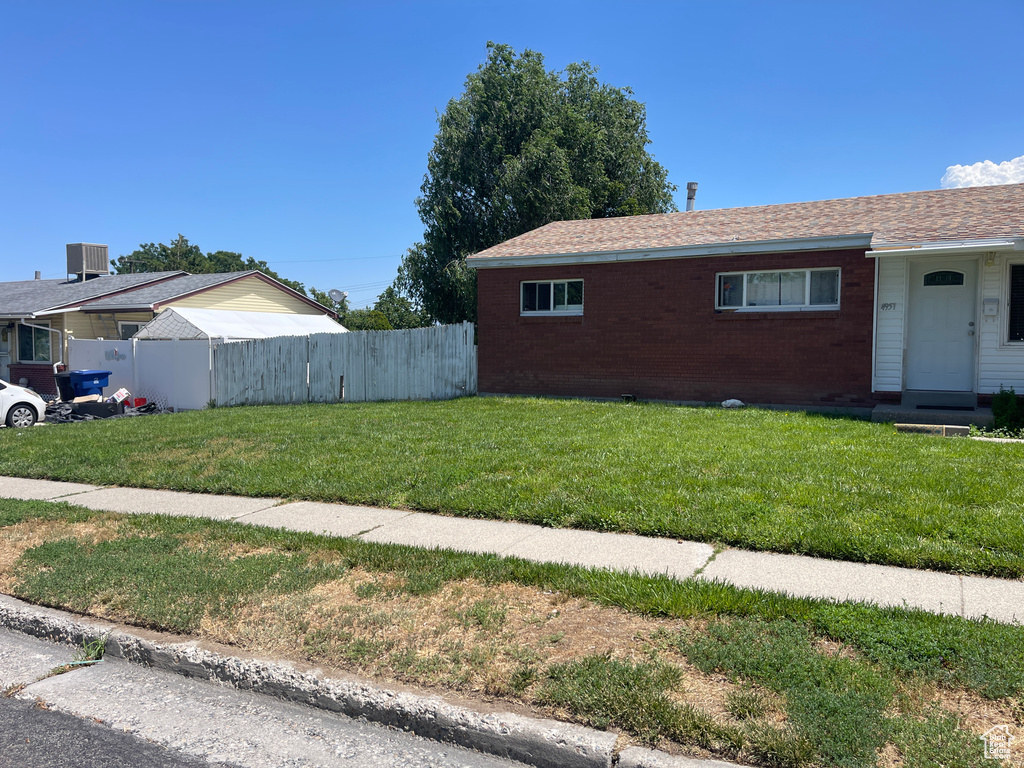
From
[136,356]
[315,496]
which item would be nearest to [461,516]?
[315,496]

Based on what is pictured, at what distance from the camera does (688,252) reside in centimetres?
1515

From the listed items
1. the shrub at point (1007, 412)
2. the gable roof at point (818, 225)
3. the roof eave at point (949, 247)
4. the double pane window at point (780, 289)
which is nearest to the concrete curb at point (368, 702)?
the shrub at point (1007, 412)

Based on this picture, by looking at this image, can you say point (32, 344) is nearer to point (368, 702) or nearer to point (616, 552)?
point (616, 552)

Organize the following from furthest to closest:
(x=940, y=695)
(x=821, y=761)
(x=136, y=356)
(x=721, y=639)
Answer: (x=136, y=356)
(x=721, y=639)
(x=940, y=695)
(x=821, y=761)

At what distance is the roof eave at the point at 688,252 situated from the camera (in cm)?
1378

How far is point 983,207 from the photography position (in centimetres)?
1419

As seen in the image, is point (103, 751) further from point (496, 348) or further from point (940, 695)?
point (496, 348)

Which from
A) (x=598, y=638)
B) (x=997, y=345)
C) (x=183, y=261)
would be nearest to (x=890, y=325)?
(x=997, y=345)

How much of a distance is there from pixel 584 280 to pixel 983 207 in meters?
7.73

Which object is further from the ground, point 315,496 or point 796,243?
point 796,243

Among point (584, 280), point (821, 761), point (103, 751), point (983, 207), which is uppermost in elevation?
point (983, 207)

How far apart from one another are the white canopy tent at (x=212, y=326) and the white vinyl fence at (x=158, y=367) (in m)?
0.44

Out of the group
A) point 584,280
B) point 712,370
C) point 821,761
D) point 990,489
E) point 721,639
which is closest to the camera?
point 821,761

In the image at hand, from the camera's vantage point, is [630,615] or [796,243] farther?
[796,243]
